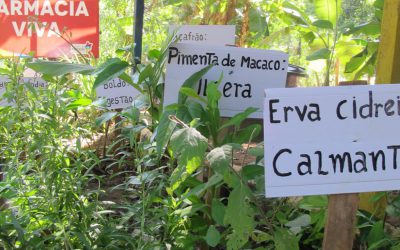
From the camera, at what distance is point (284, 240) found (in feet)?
5.15

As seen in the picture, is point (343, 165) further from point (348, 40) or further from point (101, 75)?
point (348, 40)

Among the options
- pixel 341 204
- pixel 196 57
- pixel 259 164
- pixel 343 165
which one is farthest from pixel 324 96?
pixel 196 57

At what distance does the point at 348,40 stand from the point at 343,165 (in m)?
1.78

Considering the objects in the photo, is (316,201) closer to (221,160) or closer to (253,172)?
(253,172)

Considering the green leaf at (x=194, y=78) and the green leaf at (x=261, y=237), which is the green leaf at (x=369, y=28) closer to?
the green leaf at (x=194, y=78)

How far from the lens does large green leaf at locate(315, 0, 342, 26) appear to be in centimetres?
295

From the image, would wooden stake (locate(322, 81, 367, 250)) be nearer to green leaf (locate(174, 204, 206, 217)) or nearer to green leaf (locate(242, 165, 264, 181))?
green leaf (locate(242, 165, 264, 181))

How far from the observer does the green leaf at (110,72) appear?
181 cm

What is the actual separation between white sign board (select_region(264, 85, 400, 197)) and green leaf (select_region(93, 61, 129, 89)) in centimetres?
68

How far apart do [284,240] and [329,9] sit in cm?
179

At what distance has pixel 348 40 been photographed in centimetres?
297

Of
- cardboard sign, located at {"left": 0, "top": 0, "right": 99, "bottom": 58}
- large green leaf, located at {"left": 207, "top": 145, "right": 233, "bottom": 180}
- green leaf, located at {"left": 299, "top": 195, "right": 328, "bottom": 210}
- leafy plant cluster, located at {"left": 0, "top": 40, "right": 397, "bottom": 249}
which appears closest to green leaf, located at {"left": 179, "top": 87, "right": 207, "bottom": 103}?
leafy plant cluster, located at {"left": 0, "top": 40, "right": 397, "bottom": 249}

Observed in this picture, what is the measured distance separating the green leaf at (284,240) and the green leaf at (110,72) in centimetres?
75

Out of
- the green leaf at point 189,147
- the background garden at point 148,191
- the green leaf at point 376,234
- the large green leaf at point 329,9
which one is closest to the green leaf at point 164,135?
the background garden at point 148,191
